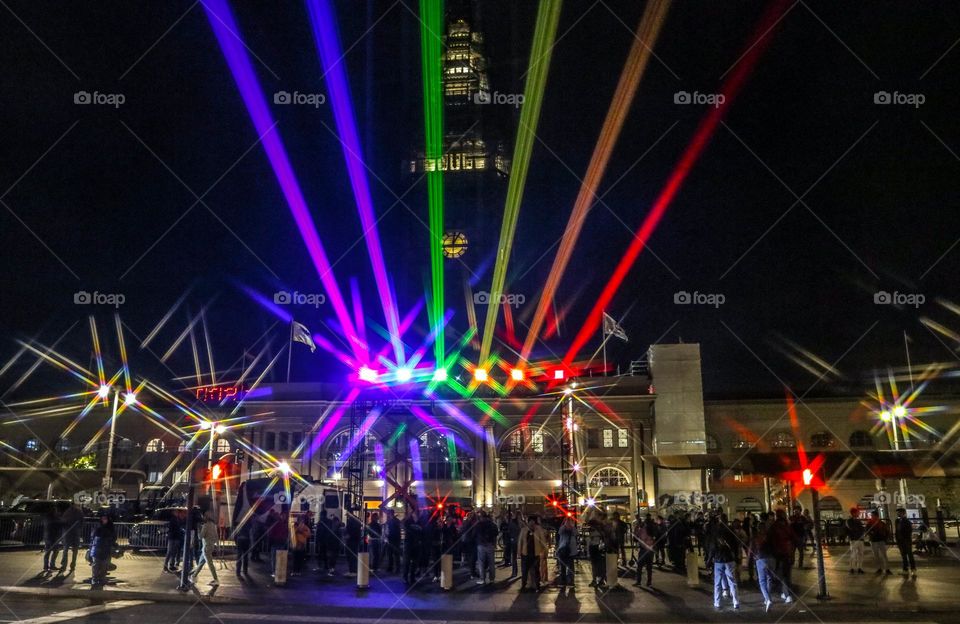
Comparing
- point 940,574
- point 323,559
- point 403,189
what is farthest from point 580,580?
point 403,189

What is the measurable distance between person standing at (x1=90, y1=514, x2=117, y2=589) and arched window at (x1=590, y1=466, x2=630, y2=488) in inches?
1845

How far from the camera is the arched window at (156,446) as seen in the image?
2601 inches

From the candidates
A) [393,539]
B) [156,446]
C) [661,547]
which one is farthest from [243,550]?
[156,446]

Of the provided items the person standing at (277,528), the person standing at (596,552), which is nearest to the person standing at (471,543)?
the person standing at (596,552)

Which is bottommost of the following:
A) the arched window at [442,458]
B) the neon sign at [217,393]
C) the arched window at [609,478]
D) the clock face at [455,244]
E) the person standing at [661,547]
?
the person standing at [661,547]

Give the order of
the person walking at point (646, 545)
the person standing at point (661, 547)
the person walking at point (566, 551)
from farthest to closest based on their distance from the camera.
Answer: the person standing at point (661, 547) < the person walking at point (646, 545) < the person walking at point (566, 551)

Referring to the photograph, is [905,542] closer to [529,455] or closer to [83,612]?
[83,612]

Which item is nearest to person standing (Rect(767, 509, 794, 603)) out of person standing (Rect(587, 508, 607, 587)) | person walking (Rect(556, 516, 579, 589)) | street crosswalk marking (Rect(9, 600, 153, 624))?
person standing (Rect(587, 508, 607, 587))

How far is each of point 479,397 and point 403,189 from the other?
120 ft

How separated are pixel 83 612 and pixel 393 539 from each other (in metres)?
9.16

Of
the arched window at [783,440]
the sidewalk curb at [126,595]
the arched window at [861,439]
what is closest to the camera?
the sidewalk curb at [126,595]

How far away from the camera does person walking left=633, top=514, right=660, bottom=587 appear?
18.9 metres

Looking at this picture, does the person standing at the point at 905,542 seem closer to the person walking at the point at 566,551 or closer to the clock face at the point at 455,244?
the person walking at the point at 566,551

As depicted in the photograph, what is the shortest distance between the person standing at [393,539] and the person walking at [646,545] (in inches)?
272
